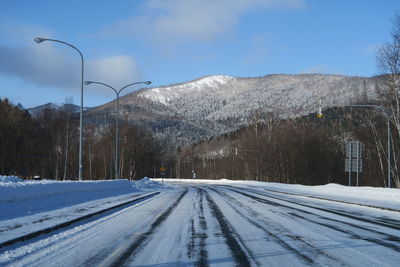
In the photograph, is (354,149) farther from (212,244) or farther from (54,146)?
(54,146)

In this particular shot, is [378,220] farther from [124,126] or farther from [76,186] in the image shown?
[124,126]

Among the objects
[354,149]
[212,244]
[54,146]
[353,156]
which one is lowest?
[212,244]

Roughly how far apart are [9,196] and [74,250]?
8.34 m

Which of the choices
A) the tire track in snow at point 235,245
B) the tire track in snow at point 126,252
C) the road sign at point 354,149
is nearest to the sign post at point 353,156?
the road sign at point 354,149

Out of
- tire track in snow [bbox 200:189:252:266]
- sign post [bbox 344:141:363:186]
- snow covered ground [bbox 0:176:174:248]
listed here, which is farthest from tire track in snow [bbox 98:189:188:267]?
sign post [bbox 344:141:363:186]

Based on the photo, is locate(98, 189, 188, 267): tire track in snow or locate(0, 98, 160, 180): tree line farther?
locate(0, 98, 160, 180): tree line

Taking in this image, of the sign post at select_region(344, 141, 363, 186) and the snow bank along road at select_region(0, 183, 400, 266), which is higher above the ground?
the sign post at select_region(344, 141, 363, 186)

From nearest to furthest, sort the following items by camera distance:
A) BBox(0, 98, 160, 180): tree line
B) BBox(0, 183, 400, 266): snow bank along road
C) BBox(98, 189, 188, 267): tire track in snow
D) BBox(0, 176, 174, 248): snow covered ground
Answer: BBox(98, 189, 188, 267): tire track in snow < BBox(0, 183, 400, 266): snow bank along road < BBox(0, 176, 174, 248): snow covered ground < BBox(0, 98, 160, 180): tree line

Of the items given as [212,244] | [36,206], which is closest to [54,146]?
[36,206]

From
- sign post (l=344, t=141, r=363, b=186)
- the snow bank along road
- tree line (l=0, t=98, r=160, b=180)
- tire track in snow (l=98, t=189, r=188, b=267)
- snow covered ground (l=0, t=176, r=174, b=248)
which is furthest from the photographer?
tree line (l=0, t=98, r=160, b=180)

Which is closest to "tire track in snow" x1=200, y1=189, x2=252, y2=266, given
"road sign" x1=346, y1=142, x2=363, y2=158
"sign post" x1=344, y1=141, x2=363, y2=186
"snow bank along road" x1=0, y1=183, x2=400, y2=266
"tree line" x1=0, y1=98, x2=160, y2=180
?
"snow bank along road" x1=0, y1=183, x2=400, y2=266

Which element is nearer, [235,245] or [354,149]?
[235,245]

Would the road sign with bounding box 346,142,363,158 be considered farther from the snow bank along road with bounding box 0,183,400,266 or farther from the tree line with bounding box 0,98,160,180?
the tree line with bounding box 0,98,160,180

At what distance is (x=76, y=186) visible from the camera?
21.8 meters
